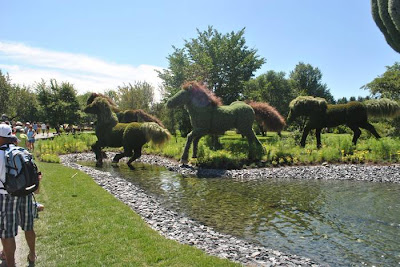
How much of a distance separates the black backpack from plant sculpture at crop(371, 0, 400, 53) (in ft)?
29.1

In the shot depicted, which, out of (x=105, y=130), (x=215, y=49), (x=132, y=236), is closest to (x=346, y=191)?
(x=132, y=236)

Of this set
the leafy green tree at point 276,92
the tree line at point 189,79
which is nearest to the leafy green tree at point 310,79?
the leafy green tree at point 276,92

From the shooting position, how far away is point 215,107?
14656 millimetres

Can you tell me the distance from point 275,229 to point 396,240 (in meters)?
2.16

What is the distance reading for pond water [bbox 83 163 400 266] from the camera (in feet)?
18.0

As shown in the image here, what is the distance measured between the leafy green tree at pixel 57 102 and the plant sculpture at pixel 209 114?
18309mm

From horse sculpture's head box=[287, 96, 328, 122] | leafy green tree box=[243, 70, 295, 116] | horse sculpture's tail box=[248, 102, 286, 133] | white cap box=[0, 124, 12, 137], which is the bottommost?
white cap box=[0, 124, 12, 137]

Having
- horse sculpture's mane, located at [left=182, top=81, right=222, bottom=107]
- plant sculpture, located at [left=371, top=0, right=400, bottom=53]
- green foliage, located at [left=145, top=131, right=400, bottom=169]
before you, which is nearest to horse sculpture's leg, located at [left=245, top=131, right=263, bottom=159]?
green foliage, located at [left=145, top=131, right=400, bottom=169]

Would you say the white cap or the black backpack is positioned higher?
the white cap

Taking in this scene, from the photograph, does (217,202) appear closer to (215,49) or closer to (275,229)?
(275,229)

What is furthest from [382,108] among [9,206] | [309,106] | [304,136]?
[9,206]

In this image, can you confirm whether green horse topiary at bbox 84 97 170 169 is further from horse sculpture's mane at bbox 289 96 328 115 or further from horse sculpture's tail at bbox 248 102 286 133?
horse sculpture's mane at bbox 289 96 328 115

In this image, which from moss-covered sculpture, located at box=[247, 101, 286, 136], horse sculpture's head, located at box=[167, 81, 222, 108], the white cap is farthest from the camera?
moss-covered sculpture, located at box=[247, 101, 286, 136]

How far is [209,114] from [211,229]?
8.57 metres
